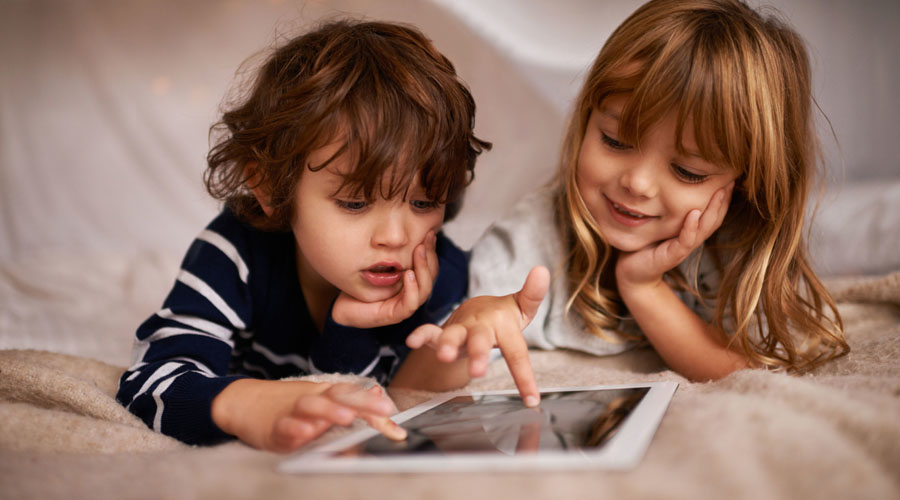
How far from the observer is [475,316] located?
713mm

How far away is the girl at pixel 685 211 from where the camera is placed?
0.84 metres

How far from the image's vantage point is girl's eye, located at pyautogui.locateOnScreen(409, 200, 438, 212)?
83cm

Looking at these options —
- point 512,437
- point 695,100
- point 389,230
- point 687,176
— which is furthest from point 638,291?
point 512,437

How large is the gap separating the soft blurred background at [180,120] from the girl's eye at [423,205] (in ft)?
1.43

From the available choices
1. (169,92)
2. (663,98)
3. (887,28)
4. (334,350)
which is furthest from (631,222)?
(169,92)

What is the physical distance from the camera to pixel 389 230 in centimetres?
80

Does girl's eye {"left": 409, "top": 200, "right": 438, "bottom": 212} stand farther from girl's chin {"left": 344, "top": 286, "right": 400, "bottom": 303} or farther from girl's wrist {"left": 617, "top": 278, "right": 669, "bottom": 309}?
girl's wrist {"left": 617, "top": 278, "right": 669, "bottom": 309}

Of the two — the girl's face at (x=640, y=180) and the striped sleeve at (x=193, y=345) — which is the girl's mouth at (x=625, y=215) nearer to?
the girl's face at (x=640, y=180)

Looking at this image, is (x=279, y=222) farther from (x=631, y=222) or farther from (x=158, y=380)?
(x=631, y=222)

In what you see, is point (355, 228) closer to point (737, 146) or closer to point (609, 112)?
point (609, 112)

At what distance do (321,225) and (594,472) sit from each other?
500 millimetres

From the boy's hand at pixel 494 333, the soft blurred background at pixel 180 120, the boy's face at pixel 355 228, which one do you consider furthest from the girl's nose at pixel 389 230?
the soft blurred background at pixel 180 120

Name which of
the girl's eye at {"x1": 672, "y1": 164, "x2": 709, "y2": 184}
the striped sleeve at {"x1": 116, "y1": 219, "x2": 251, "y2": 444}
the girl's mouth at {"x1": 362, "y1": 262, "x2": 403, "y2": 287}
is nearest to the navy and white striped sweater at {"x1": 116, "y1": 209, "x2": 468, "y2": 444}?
the striped sleeve at {"x1": 116, "y1": 219, "x2": 251, "y2": 444}

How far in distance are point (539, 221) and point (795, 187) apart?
1.23 feet
